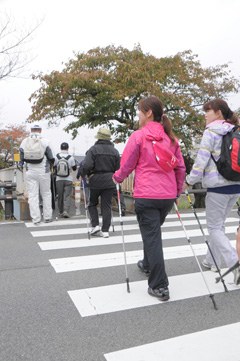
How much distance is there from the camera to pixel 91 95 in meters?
11.6

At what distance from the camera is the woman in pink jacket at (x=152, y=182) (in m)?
3.14

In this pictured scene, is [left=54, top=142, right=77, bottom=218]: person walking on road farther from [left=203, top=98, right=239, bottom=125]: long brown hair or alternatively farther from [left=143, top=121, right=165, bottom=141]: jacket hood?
[left=143, top=121, right=165, bottom=141]: jacket hood

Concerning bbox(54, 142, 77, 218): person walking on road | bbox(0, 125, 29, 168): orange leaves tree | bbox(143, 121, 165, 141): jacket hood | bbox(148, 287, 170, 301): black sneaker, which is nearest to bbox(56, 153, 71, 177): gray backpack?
bbox(54, 142, 77, 218): person walking on road

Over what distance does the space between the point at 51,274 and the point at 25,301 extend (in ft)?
2.70

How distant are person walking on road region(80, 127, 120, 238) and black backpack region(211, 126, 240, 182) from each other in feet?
9.10

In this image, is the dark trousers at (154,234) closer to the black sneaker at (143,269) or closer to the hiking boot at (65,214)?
the black sneaker at (143,269)

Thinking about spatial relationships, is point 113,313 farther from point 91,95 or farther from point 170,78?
point 170,78

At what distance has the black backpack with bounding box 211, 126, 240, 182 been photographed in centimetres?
330

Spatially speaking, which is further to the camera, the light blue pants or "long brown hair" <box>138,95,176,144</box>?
the light blue pants

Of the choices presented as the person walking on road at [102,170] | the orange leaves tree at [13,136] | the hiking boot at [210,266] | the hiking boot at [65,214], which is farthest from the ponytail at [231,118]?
the orange leaves tree at [13,136]

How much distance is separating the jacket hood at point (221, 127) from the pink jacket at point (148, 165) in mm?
594

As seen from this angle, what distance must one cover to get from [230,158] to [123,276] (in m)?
1.86

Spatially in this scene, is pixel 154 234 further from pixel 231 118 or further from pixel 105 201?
pixel 105 201

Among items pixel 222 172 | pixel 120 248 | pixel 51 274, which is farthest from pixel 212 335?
pixel 120 248
